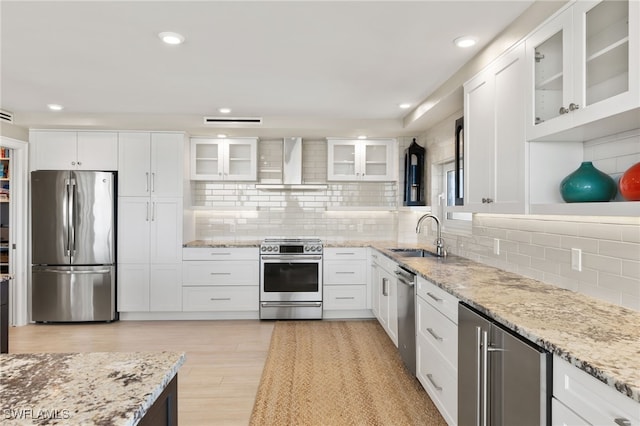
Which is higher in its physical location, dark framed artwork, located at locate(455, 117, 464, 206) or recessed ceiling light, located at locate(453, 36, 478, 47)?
recessed ceiling light, located at locate(453, 36, 478, 47)

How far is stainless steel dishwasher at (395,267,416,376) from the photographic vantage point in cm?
284

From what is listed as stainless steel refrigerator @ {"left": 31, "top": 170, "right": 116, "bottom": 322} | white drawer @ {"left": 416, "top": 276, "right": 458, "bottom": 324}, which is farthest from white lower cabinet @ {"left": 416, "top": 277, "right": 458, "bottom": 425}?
stainless steel refrigerator @ {"left": 31, "top": 170, "right": 116, "bottom": 322}

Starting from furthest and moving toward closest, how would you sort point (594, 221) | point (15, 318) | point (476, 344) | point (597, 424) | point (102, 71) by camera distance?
point (15, 318) → point (102, 71) → point (594, 221) → point (476, 344) → point (597, 424)

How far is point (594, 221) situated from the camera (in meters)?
1.91

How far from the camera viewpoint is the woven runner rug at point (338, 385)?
2.46m

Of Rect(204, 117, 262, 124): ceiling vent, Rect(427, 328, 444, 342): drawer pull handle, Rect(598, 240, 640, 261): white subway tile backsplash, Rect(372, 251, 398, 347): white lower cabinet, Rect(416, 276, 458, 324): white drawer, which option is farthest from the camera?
Rect(204, 117, 262, 124): ceiling vent

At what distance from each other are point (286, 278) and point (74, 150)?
2.97 m

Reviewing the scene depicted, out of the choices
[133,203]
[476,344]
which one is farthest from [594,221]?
[133,203]

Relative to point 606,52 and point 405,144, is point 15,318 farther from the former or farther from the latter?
point 606,52

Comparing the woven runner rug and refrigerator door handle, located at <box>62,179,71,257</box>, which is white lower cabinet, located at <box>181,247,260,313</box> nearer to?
the woven runner rug

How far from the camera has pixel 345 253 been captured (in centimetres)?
467

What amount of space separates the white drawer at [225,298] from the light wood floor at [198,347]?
178 mm

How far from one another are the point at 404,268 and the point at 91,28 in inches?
108

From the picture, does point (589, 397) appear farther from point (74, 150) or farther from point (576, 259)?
point (74, 150)
